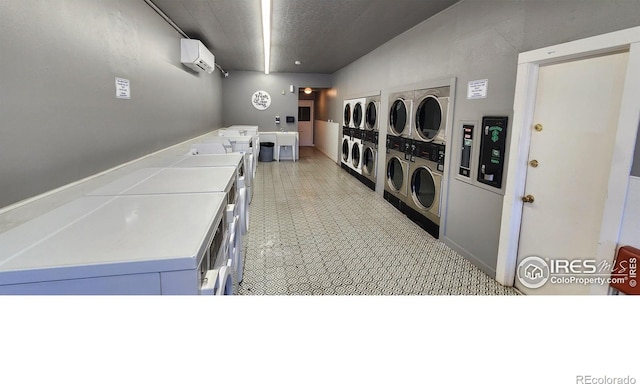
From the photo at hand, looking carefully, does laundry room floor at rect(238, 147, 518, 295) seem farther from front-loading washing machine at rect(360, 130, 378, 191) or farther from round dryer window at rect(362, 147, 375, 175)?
round dryer window at rect(362, 147, 375, 175)

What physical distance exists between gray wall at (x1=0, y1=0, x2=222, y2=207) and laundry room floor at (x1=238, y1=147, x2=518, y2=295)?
4.95ft

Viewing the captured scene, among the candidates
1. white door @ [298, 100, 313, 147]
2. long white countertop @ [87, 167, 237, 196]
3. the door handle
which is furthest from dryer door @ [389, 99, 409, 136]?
white door @ [298, 100, 313, 147]

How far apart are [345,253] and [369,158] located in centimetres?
336

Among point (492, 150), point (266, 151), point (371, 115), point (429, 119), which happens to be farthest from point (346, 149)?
point (492, 150)

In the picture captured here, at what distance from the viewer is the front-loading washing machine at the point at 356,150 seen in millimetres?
6902

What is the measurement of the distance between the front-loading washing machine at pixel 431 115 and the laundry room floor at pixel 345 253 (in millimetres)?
1160

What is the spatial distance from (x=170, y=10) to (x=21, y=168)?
308cm

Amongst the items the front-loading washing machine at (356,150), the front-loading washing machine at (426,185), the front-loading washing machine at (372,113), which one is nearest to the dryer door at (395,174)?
the front-loading washing machine at (426,185)

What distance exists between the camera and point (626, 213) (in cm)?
183

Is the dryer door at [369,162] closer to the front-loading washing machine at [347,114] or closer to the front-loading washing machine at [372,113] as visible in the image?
the front-loading washing machine at [372,113]

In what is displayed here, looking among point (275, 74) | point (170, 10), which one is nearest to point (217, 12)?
point (170, 10)

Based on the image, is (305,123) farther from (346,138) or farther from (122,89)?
(122,89)

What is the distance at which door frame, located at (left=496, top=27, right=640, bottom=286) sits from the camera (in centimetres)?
182
